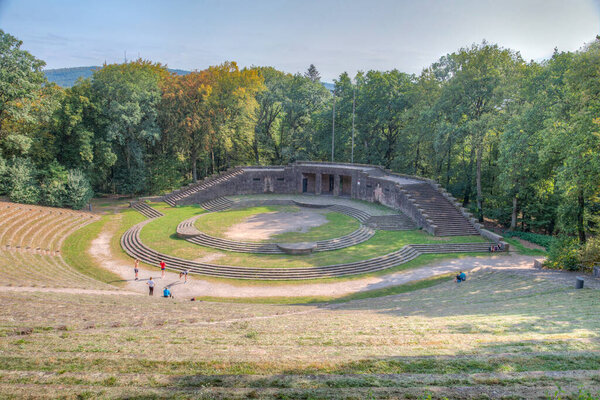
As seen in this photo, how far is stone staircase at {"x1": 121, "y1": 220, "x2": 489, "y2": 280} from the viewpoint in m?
23.9

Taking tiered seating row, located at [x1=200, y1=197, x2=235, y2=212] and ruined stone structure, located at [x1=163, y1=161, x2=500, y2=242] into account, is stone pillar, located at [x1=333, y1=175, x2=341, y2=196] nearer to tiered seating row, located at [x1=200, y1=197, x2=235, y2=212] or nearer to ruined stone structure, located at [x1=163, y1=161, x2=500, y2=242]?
ruined stone structure, located at [x1=163, y1=161, x2=500, y2=242]

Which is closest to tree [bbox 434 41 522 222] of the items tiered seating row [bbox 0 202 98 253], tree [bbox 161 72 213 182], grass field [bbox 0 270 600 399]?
grass field [bbox 0 270 600 399]

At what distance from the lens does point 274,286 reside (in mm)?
22453

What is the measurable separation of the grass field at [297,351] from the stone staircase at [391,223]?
19010 millimetres

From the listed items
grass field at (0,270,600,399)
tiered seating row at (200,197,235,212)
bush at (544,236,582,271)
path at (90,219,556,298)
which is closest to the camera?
grass field at (0,270,600,399)

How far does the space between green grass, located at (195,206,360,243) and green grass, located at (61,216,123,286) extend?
8.86 m

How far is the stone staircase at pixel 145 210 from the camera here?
129 feet

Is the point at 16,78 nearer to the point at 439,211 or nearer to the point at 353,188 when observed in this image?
the point at 353,188

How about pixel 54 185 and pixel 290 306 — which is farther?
pixel 54 185

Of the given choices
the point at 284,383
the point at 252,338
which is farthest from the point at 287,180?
the point at 284,383

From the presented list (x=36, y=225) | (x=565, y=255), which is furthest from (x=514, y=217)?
(x=36, y=225)

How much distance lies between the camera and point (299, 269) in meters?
24.3

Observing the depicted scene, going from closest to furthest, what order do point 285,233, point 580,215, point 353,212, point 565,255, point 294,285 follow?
point 565,255 → point 294,285 → point 580,215 → point 285,233 → point 353,212

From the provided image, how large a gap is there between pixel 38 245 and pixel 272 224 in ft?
61.6
